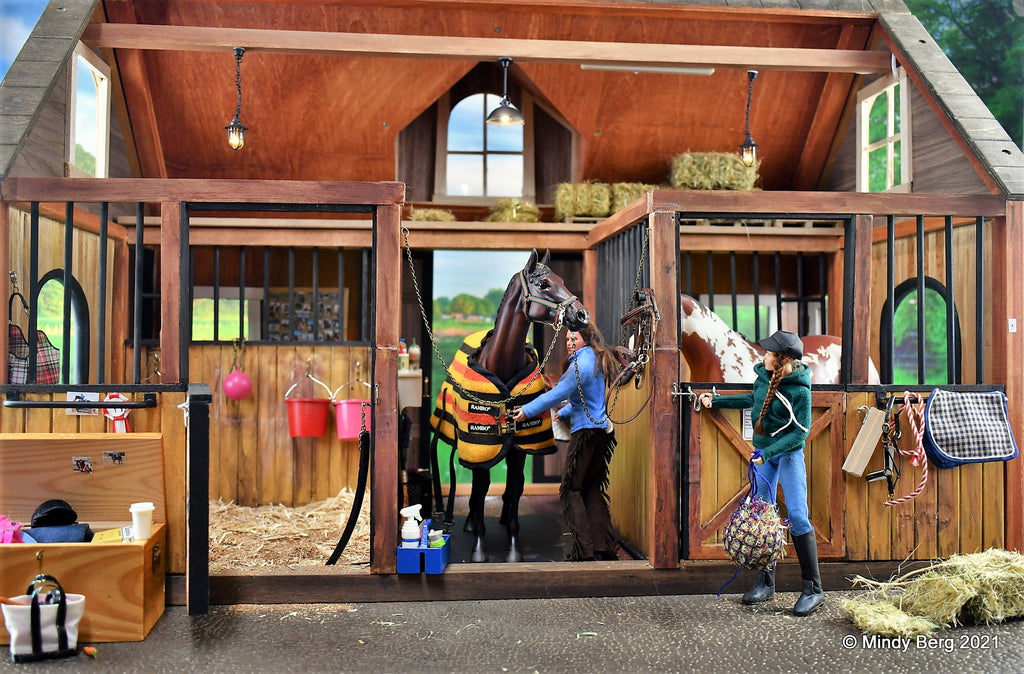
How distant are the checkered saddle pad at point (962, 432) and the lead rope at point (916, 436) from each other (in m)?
0.04

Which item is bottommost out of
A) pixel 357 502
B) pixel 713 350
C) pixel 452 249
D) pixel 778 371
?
pixel 357 502

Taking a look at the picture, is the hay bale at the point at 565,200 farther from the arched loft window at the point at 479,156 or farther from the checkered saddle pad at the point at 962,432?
the checkered saddle pad at the point at 962,432

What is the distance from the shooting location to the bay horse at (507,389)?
486 centimetres

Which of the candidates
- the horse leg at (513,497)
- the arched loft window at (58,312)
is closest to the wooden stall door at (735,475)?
the horse leg at (513,497)

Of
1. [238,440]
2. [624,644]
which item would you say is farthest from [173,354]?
[624,644]

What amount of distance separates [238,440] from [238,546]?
130 cm

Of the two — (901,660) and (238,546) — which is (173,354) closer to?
(238,546)

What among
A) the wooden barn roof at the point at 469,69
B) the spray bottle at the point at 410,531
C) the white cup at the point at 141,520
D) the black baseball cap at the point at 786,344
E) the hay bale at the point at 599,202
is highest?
the wooden barn roof at the point at 469,69

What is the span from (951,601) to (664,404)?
1.75 metres

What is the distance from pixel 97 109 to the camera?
642 cm

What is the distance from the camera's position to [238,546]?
5.42 metres

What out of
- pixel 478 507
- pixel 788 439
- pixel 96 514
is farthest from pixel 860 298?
pixel 96 514

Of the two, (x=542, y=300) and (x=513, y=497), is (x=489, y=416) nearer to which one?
(x=513, y=497)

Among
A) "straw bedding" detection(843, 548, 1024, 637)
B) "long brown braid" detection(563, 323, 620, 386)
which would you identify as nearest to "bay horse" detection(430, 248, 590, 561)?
"long brown braid" detection(563, 323, 620, 386)
